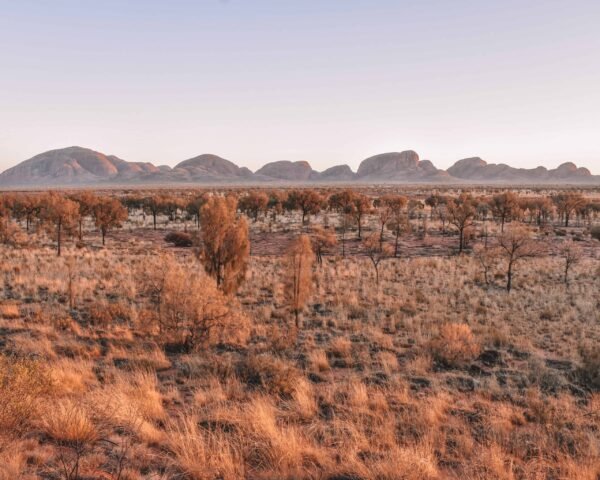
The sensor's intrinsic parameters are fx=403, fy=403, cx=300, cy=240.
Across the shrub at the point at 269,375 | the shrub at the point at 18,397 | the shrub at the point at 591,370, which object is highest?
the shrub at the point at 18,397

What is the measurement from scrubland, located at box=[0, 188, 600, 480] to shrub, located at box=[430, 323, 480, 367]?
0.18 ft

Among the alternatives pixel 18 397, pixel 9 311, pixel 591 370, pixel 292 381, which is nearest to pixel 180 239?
pixel 9 311

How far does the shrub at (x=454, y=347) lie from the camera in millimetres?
10805

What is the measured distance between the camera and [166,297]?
11.5 m

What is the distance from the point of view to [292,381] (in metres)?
8.55

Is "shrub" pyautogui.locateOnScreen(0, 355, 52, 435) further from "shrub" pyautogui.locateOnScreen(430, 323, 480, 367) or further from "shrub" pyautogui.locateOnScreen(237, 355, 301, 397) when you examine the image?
"shrub" pyautogui.locateOnScreen(430, 323, 480, 367)

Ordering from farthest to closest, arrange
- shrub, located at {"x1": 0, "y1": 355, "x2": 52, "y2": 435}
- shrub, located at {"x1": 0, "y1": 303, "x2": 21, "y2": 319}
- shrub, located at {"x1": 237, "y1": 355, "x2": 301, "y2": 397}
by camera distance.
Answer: shrub, located at {"x1": 0, "y1": 303, "x2": 21, "y2": 319}
shrub, located at {"x1": 237, "y1": 355, "x2": 301, "y2": 397}
shrub, located at {"x1": 0, "y1": 355, "x2": 52, "y2": 435}

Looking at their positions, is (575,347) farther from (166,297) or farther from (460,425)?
(166,297)

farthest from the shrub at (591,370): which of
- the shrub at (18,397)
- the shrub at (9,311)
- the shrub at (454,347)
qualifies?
the shrub at (9,311)

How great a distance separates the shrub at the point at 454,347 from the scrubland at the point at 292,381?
0.18 feet

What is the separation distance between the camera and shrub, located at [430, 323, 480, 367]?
10.8m

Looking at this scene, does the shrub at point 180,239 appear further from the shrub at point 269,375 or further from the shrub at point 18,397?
the shrub at point 18,397

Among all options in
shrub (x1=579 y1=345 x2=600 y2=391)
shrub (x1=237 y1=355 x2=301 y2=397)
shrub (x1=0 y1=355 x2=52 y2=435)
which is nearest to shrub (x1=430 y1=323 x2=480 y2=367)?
shrub (x1=579 y1=345 x2=600 y2=391)

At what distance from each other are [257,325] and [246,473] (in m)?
8.90
